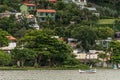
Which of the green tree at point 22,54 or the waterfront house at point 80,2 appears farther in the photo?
the waterfront house at point 80,2

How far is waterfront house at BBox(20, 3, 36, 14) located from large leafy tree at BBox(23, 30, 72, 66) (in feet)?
52.6

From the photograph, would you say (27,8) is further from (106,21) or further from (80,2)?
(106,21)

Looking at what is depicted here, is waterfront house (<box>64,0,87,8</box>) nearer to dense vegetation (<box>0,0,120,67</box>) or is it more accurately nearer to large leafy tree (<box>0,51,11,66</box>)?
dense vegetation (<box>0,0,120,67</box>)

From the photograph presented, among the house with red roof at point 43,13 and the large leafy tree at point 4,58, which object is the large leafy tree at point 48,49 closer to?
the large leafy tree at point 4,58

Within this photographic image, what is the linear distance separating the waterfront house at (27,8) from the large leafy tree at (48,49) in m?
16.0

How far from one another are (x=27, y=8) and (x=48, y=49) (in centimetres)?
1845

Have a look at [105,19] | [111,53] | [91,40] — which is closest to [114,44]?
[111,53]

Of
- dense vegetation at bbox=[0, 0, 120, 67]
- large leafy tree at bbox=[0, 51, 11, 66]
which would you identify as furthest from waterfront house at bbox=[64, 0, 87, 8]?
large leafy tree at bbox=[0, 51, 11, 66]

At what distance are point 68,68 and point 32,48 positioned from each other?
3.66 meters

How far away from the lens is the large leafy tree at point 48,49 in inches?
2035

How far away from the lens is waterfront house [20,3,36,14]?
227 ft

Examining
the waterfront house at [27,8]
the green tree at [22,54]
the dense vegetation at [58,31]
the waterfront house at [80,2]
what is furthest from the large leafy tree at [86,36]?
the waterfront house at [80,2]

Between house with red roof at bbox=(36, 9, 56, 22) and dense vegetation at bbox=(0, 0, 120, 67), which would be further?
house with red roof at bbox=(36, 9, 56, 22)

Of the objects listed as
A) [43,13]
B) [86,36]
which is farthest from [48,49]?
[43,13]
